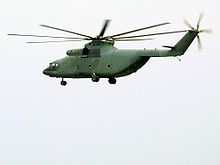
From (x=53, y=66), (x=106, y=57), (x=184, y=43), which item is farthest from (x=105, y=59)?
(x=184, y=43)

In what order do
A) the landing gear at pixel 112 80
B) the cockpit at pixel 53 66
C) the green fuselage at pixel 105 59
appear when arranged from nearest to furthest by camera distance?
the green fuselage at pixel 105 59 < the landing gear at pixel 112 80 < the cockpit at pixel 53 66

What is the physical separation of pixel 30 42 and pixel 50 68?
240 inches

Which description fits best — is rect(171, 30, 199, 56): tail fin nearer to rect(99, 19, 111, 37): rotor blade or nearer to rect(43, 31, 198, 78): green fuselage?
rect(43, 31, 198, 78): green fuselage

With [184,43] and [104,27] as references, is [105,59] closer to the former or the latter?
[104,27]

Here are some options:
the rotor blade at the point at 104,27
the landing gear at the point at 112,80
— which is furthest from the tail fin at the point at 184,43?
the landing gear at the point at 112,80

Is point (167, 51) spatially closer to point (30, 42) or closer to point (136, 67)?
point (136, 67)

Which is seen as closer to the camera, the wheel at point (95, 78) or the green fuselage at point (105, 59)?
the green fuselage at point (105, 59)

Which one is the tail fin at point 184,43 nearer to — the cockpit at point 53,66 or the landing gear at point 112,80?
the landing gear at point 112,80

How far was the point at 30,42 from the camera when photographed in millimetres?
60875

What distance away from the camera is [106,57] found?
60562mm

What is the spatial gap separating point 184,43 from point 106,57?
27.3 ft

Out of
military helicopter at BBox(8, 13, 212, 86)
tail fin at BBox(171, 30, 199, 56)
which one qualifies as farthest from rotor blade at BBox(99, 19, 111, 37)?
tail fin at BBox(171, 30, 199, 56)

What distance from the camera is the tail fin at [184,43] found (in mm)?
55594

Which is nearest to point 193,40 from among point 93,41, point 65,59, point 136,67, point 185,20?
point 185,20
